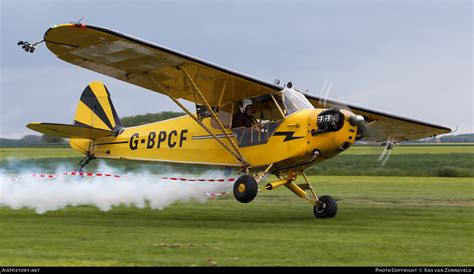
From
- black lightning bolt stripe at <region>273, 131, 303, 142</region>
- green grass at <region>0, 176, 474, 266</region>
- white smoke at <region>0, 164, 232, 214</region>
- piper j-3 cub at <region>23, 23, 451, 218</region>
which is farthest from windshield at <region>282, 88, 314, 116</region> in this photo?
white smoke at <region>0, 164, 232, 214</region>

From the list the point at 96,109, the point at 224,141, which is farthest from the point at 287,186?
the point at 96,109

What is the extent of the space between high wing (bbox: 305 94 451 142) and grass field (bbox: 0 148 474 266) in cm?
180

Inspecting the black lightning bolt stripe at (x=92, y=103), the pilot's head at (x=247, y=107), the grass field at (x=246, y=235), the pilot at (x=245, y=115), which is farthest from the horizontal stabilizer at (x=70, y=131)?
the pilot's head at (x=247, y=107)

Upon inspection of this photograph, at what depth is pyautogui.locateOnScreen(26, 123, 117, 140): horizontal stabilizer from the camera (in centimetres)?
1526

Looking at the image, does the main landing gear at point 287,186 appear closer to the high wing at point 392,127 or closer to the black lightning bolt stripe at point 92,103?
the high wing at point 392,127

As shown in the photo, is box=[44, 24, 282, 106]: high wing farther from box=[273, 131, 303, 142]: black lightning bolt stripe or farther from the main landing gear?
the main landing gear

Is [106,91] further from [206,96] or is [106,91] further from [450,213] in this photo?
[450,213]

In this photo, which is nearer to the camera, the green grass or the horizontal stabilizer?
the green grass

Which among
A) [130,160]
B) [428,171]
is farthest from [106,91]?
[428,171]

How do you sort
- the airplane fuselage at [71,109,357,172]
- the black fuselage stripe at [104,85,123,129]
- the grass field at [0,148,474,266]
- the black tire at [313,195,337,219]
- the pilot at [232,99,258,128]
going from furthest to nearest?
the black fuselage stripe at [104,85,123,129] < the pilot at [232,99,258,128] < the black tire at [313,195,337,219] < the airplane fuselage at [71,109,357,172] < the grass field at [0,148,474,266]

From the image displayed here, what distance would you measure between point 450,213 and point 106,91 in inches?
385

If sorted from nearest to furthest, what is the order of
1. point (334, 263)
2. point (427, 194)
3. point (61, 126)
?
1. point (334, 263)
2. point (61, 126)
3. point (427, 194)

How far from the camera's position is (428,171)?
34688 millimetres

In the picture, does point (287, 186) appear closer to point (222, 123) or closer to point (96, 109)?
point (222, 123)
